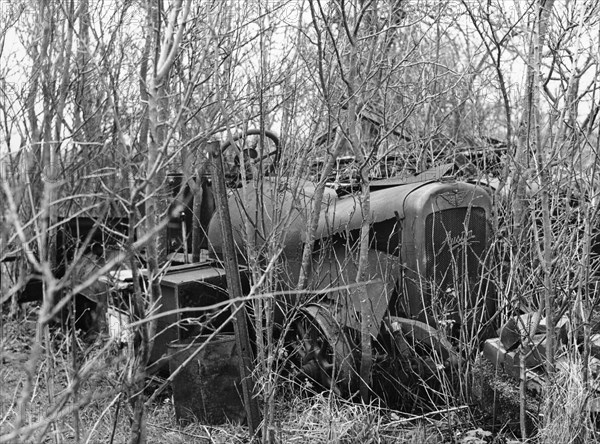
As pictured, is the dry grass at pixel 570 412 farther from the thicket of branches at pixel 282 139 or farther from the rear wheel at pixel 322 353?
the rear wheel at pixel 322 353

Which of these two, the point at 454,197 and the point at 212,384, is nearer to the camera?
the point at 212,384

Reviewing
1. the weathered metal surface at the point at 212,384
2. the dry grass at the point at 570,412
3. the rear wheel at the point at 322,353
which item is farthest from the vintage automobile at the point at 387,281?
the dry grass at the point at 570,412

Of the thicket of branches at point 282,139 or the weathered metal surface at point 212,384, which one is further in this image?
the weathered metal surface at point 212,384

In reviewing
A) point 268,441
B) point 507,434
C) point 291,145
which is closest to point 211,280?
point 291,145

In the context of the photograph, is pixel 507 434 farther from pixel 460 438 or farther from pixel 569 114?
pixel 569 114

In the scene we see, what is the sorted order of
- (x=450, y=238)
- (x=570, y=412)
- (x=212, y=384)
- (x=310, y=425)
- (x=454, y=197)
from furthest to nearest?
1. (x=454, y=197)
2. (x=450, y=238)
3. (x=212, y=384)
4. (x=310, y=425)
5. (x=570, y=412)

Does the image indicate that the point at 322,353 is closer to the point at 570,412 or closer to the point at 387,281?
the point at 387,281

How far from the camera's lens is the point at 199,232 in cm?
713

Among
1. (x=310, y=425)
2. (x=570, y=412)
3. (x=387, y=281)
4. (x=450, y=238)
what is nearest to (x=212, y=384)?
(x=310, y=425)

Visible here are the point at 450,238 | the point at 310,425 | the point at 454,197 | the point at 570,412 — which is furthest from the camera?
the point at 454,197

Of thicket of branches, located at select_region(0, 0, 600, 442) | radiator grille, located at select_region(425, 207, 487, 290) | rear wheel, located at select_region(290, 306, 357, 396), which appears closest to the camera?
thicket of branches, located at select_region(0, 0, 600, 442)

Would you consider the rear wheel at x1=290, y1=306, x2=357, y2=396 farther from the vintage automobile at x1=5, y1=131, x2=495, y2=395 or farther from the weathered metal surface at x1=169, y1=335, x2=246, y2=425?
the weathered metal surface at x1=169, y1=335, x2=246, y2=425

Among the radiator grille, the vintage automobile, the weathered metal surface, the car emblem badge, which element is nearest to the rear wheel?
the vintage automobile

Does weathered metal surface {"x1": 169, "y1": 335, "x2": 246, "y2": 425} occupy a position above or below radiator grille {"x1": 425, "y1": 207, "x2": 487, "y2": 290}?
below
